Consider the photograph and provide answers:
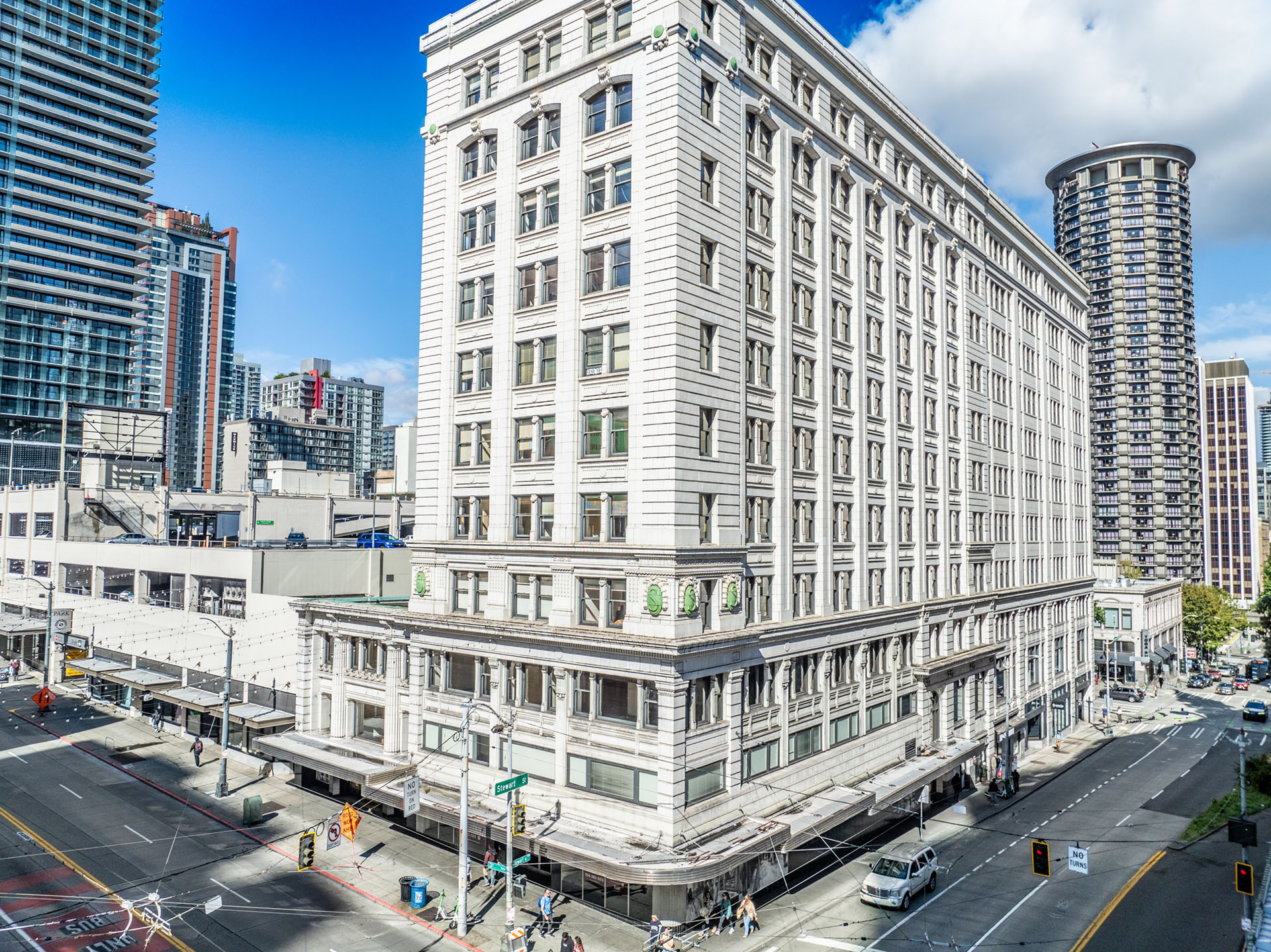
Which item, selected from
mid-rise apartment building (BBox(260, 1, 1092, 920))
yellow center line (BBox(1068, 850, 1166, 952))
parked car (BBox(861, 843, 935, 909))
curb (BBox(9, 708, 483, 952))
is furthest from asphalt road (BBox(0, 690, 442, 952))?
yellow center line (BBox(1068, 850, 1166, 952))

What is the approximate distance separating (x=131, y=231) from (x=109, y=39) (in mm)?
34696

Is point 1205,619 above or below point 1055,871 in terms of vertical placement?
above

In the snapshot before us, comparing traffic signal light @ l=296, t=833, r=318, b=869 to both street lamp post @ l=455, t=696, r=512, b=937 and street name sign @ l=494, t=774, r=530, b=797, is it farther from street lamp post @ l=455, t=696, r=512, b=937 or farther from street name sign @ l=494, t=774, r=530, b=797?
street name sign @ l=494, t=774, r=530, b=797

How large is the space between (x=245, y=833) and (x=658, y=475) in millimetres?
26852

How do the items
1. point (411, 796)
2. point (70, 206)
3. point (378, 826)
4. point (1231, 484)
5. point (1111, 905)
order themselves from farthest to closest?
point (1231, 484) < point (70, 206) < point (378, 826) < point (1111, 905) < point (411, 796)

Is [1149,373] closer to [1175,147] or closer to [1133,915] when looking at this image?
[1175,147]

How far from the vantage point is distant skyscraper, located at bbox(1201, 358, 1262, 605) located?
169m

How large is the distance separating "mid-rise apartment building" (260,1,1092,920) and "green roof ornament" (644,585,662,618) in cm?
12

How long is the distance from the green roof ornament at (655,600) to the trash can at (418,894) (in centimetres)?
1353

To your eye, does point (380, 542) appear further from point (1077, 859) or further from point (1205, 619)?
point (1205, 619)

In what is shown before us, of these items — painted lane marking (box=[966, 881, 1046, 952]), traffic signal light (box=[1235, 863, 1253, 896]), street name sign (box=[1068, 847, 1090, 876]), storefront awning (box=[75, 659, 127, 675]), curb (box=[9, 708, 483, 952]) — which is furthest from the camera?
storefront awning (box=[75, 659, 127, 675])

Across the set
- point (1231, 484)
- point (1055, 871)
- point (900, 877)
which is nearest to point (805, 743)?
point (900, 877)

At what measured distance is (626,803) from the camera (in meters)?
32.5

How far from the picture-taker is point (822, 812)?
3688 cm
